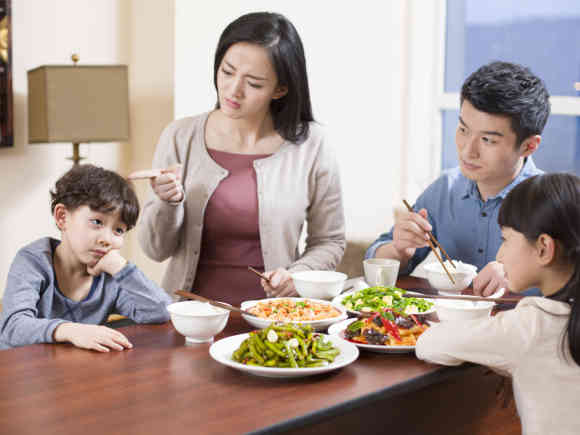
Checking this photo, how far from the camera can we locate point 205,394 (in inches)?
48.8

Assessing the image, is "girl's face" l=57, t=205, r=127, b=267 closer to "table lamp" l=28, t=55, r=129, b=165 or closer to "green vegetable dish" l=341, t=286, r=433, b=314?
"green vegetable dish" l=341, t=286, r=433, b=314

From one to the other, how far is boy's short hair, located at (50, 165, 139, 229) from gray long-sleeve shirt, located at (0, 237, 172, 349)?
126 mm

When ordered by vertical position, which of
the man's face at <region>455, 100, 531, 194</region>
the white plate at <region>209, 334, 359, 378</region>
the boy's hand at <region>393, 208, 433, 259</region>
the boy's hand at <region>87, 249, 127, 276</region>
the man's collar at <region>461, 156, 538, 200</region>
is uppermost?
the man's face at <region>455, 100, 531, 194</region>

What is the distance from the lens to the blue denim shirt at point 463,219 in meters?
2.25

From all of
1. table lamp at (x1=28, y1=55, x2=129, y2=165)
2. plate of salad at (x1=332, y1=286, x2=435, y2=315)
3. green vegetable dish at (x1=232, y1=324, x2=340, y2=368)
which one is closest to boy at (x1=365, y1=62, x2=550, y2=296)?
plate of salad at (x1=332, y1=286, x2=435, y2=315)

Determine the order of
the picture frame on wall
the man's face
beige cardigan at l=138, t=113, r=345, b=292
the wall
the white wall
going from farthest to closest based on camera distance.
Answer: the white wall → the wall → the picture frame on wall → beige cardigan at l=138, t=113, r=345, b=292 → the man's face

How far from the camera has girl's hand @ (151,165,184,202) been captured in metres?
1.95

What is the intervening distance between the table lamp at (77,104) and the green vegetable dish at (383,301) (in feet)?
6.30

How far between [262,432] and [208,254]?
124 centimetres

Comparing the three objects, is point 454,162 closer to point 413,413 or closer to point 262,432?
point 413,413

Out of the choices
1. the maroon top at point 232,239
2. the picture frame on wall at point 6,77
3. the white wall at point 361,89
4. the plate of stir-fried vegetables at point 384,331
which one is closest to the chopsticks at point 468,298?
the plate of stir-fried vegetables at point 384,331

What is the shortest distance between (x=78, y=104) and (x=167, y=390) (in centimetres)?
228

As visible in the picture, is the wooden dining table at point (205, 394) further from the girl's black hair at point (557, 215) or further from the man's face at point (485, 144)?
the man's face at point (485, 144)

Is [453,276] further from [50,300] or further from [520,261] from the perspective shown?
[50,300]
